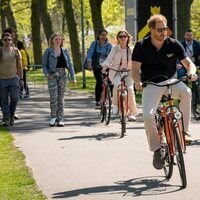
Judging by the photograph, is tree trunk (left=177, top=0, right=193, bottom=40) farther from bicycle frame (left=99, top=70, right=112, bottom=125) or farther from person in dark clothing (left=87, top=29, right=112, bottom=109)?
bicycle frame (left=99, top=70, right=112, bottom=125)

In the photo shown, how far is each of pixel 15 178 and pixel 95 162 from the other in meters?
1.52

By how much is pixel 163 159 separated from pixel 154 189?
0.62m

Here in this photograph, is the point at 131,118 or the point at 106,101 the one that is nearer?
the point at 131,118

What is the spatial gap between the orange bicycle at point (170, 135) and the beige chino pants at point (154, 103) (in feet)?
0.27

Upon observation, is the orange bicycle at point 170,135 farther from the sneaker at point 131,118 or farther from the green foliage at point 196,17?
the green foliage at point 196,17

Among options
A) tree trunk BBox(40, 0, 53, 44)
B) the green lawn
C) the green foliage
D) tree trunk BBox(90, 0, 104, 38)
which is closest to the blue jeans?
the green lawn

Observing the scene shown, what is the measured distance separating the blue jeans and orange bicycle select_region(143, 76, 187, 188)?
261 inches

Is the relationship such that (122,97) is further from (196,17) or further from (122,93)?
(196,17)

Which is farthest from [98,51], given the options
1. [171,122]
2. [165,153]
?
[171,122]

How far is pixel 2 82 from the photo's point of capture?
1425 centimetres

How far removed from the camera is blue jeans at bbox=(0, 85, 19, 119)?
14.4 meters

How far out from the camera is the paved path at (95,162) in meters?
7.57

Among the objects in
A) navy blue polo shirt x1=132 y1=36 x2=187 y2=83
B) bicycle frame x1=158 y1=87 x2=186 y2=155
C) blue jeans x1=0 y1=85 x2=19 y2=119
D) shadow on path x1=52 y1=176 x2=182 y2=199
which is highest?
navy blue polo shirt x1=132 y1=36 x2=187 y2=83

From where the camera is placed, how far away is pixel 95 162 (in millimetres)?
9594
